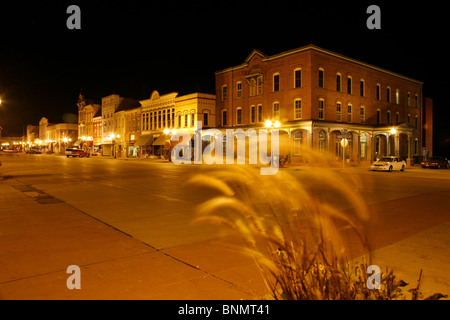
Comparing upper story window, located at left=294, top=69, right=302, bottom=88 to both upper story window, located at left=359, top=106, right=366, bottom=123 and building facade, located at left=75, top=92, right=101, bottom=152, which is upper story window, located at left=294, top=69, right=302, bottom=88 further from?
building facade, located at left=75, top=92, right=101, bottom=152

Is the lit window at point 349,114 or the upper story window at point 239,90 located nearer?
the lit window at point 349,114

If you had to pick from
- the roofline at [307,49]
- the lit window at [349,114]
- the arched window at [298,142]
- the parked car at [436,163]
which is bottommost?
the parked car at [436,163]

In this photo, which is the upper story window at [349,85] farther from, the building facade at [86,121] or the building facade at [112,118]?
the building facade at [86,121]

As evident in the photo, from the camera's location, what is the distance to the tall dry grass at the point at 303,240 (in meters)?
3.31

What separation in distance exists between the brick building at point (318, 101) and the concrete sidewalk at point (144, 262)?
30.4 metres

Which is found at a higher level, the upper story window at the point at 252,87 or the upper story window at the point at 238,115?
the upper story window at the point at 252,87

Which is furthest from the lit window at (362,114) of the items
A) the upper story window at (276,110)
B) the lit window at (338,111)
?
the upper story window at (276,110)

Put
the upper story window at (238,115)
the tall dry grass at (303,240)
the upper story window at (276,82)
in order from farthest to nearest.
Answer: the upper story window at (238,115), the upper story window at (276,82), the tall dry grass at (303,240)

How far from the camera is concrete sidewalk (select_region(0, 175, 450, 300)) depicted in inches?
174

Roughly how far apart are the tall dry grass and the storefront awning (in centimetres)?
4598

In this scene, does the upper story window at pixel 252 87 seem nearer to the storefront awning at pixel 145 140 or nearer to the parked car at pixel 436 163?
the parked car at pixel 436 163

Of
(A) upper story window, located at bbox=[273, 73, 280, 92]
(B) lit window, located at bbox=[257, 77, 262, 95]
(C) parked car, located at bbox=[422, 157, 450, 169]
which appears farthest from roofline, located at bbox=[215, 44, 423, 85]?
(C) parked car, located at bbox=[422, 157, 450, 169]

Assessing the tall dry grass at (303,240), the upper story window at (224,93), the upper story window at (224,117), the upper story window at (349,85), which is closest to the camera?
the tall dry grass at (303,240)

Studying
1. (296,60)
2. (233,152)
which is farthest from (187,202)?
(233,152)
